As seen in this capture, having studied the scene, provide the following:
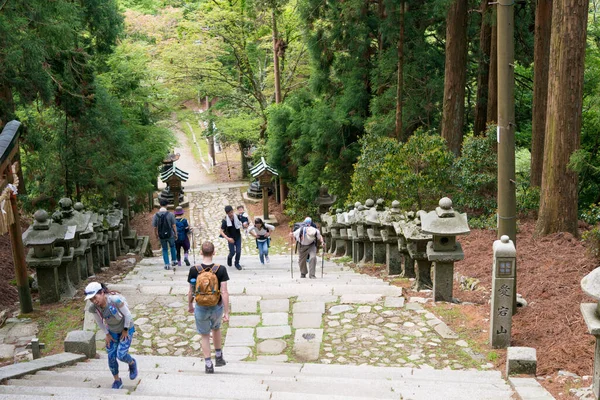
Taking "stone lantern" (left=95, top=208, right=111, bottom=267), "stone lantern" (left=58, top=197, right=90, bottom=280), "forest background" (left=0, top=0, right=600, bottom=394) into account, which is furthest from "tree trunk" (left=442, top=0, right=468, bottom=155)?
A: "stone lantern" (left=58, top=197, right=90, bottom=280)

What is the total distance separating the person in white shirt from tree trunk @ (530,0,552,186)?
5.75 m

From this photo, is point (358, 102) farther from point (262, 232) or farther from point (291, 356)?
point (291, 356)

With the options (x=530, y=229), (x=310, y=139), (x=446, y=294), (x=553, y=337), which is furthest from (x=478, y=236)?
(x=310, y=139)

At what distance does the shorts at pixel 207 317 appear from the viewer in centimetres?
655

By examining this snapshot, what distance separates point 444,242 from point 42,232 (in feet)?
19.6

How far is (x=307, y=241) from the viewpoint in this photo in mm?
11852

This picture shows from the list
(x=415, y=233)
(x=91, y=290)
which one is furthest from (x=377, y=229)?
(x=91, y=290)

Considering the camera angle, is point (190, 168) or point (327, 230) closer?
point (327, 230)

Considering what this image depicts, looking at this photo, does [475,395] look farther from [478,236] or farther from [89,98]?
[89,98]

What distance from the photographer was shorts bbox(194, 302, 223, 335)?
6551mm

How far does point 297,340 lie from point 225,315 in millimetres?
1685

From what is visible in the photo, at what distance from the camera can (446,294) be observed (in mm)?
8914

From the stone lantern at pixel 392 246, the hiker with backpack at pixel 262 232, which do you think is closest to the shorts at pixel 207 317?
the stone lantern at pixel 392 246

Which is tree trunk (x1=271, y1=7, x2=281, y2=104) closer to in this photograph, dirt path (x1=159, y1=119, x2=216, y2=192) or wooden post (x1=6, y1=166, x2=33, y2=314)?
dirt path (x1=159, y1=119, x2=216, y2=192)
